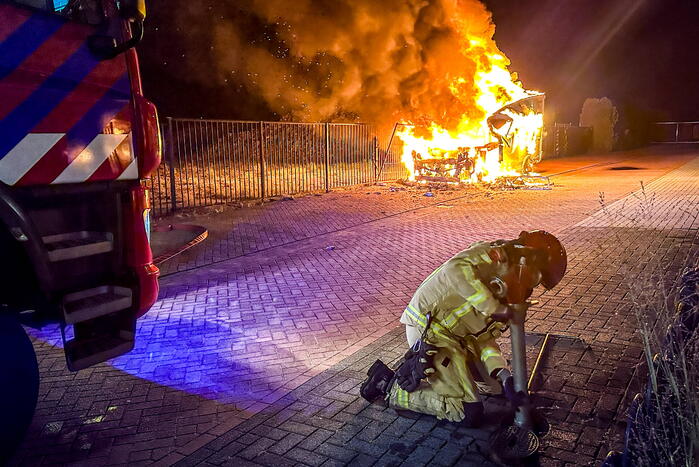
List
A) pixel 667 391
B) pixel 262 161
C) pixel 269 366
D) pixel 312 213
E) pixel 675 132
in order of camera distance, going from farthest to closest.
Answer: pixel 675 132 → pixel 262 161 → pixel 312 213 → pixel 269 366 → pixel 667 391

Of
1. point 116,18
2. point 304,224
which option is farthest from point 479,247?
point 304,224

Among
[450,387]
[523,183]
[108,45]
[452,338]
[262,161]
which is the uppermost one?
[108,45]

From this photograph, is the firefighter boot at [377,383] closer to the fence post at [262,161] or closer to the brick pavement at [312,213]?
the brick pavement at [312,213]

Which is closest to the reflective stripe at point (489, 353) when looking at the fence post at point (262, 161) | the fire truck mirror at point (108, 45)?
the fire truck mirror at point (108, 45)

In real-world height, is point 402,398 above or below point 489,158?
below

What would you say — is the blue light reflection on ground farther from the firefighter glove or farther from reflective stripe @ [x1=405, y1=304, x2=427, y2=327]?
reflective stripe @ [x1=405, y1=304, x2=427, y2=327]

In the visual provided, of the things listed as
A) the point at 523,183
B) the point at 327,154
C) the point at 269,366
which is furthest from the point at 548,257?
the point at 523,183

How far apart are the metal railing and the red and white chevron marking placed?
170 feet

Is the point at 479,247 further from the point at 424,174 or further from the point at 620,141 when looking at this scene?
the point at 620,141

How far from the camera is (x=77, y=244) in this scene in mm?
3004

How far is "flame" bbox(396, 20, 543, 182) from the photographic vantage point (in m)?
18.0

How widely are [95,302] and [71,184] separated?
2.28 feet

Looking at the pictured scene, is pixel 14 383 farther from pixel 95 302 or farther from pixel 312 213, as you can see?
pixel 312 213

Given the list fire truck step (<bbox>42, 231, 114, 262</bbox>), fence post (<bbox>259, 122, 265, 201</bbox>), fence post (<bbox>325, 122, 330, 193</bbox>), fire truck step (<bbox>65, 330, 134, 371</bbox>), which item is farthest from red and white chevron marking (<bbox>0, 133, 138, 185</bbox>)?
fence post (<bbox>325, 122, 330, 193</bbox>)
